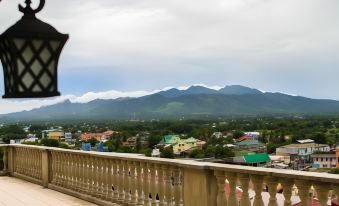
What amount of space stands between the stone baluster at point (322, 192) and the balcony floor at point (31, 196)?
4.82 metres

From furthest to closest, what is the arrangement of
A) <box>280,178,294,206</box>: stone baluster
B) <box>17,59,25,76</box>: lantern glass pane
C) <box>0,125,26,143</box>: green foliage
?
1. <box>0,125,26,143</box>: green foliage
2. <box>280,178,294,206</box>: stone baluster
3. <box>17,59,25,76</box>: lantern glass pane

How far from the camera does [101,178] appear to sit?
26.5ft

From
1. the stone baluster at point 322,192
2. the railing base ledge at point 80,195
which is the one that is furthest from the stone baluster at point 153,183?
the stone baluster at point 322,192

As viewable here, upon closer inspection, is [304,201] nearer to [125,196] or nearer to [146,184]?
[146,184]

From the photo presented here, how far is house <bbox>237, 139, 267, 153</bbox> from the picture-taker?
319 ft

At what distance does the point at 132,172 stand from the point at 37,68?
5013 mm

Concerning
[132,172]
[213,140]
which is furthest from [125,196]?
[213,140]

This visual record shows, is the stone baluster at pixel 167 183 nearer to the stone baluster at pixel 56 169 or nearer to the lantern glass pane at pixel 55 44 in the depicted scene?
the stone baluster at pixel 56 169

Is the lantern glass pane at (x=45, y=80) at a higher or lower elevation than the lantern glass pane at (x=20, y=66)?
lower

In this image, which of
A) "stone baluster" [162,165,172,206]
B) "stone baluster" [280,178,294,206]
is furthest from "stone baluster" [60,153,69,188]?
"stone baluster" [280,178,294,206]

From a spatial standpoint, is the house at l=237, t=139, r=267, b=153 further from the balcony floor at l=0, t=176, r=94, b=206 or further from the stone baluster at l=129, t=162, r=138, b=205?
the stone baluster at l=129, t=162, r=138, b=205

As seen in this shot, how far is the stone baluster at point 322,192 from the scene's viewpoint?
163 inches

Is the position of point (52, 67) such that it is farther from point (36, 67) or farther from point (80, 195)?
point (80, 195)

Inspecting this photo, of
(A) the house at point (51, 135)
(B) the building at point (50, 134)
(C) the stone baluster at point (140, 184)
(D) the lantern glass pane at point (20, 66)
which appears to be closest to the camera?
(D) the lantern glass pane at point (20, 66)
